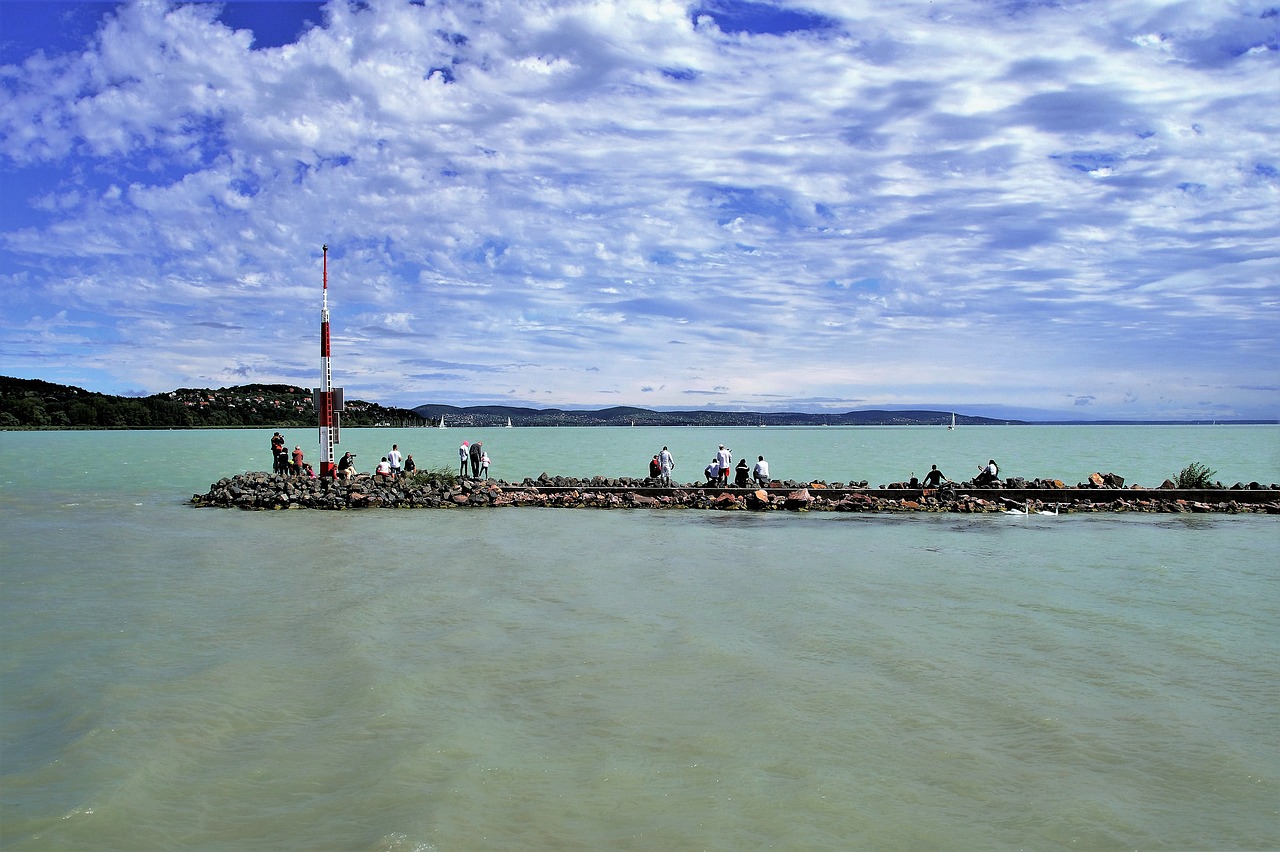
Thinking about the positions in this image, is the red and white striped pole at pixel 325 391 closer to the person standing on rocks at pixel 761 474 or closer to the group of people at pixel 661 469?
the group of people at pixel 661 469

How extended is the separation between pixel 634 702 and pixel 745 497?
19.3 m

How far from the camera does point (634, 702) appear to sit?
757 cm

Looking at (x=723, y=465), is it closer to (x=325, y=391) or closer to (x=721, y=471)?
(x=721, y=471)

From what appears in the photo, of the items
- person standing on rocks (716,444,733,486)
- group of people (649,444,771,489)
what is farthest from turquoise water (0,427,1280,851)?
person standing on rocks (716,444,733,486)

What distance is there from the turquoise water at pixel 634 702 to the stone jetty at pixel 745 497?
9.88 metres

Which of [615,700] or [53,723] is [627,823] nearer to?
[615,700]

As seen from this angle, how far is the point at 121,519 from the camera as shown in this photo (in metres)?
22.7

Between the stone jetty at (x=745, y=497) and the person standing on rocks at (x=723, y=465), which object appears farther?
the person standing on rocks at (x=723, y=465)

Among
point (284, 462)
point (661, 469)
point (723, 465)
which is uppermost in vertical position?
point (284, 462)

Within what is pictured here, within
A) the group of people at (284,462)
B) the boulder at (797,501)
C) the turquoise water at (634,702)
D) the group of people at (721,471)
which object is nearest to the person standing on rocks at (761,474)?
the group of people at (721,471)

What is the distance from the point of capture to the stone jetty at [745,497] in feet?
84.7

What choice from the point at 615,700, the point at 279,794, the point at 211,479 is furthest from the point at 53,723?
the point at 211,479

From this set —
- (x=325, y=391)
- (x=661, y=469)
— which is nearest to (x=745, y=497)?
(x=661, y=469)

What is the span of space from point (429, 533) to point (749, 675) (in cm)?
1292
